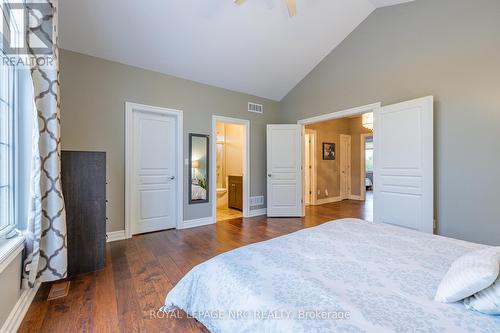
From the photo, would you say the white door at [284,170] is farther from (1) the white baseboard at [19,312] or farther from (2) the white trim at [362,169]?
(1) the white baseboard at [19,312]

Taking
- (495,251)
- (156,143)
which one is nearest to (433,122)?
(495,251)

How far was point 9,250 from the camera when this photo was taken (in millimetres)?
1395

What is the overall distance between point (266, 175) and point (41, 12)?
4027 mm

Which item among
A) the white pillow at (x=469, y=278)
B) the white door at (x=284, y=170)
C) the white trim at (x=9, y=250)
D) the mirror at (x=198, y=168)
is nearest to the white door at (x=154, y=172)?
the mirror at (x=198, y=168)

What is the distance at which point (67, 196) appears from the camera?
2127 mm

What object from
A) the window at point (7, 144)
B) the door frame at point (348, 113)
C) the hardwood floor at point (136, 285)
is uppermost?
the door frame at point (348, 113)

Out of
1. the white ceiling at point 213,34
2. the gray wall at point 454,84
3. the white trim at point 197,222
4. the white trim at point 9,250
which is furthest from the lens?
the white trim at point 197,222

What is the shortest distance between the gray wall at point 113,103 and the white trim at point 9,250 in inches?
64.9

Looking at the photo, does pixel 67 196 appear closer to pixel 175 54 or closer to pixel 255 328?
pixel 255 328

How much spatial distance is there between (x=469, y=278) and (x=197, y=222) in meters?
3.64

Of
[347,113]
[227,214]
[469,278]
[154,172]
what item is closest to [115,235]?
[154,172]

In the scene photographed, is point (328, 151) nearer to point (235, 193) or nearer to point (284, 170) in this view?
point (284, 170)

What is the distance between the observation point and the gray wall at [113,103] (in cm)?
294

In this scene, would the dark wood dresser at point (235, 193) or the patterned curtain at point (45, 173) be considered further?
the dark wood dresser at point (235, 193)
